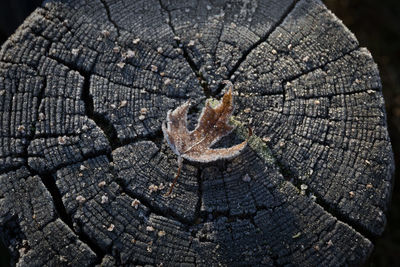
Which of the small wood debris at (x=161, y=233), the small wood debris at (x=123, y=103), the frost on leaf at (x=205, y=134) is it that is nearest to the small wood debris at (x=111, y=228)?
the small wood debris at (x=161, y=233)

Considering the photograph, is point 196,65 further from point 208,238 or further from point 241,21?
point 208,238

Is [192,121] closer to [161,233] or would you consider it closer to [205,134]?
[205,134]

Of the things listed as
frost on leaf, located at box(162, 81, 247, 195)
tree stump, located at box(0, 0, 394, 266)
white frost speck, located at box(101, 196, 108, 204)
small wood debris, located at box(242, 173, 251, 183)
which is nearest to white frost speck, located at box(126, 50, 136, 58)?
tree stump, located at box(0, 0, 394, 266)

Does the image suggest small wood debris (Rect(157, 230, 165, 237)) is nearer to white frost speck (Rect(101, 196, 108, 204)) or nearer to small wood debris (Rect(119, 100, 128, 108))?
white frost speck (Rect(101, 196, 108, 204))

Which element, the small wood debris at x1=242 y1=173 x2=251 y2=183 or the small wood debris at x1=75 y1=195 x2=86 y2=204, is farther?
the small wood debris at x1=242 y1=173 x2=251 y2=183

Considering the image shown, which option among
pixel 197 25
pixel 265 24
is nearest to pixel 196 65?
pixel 197 25
